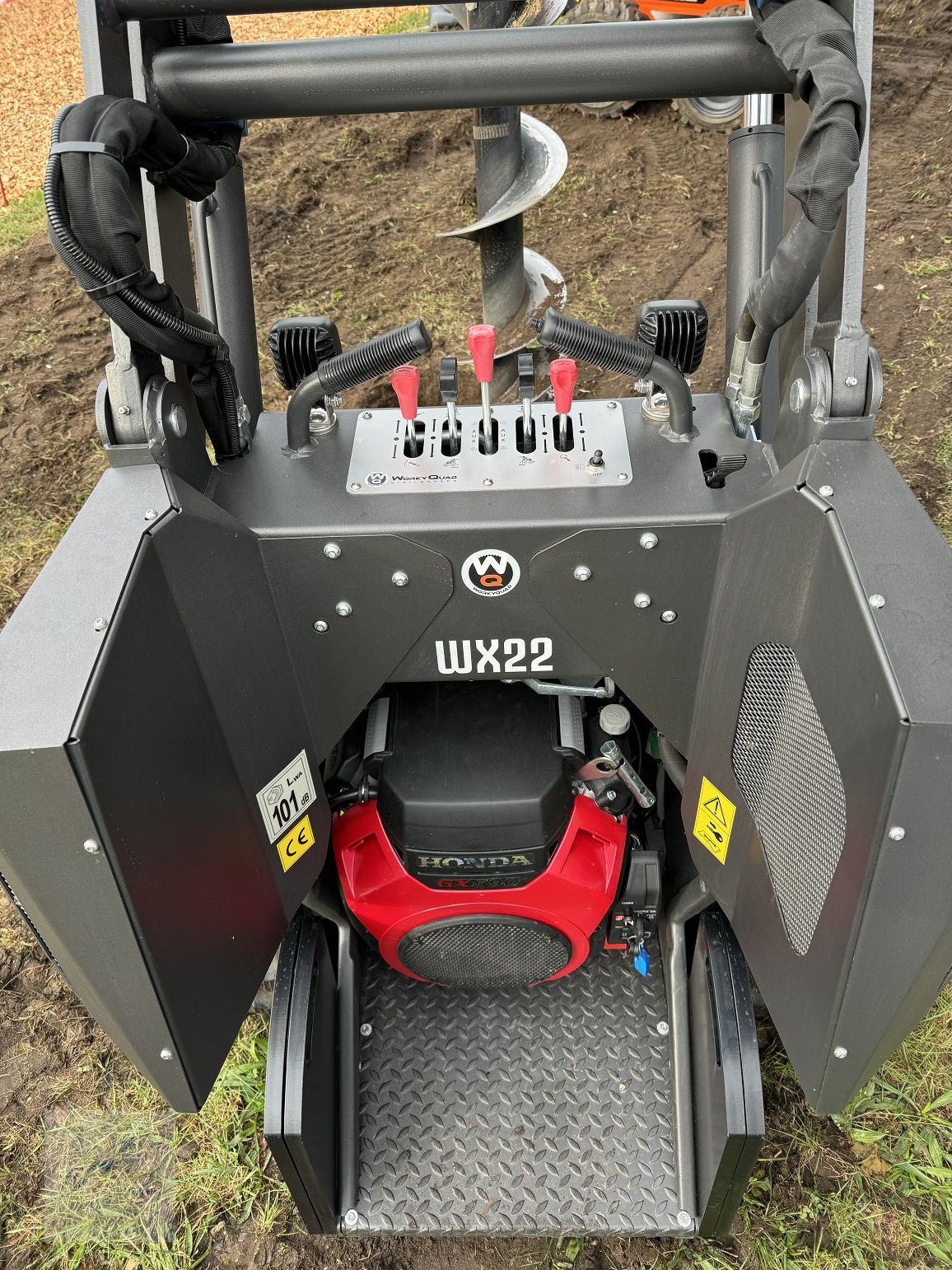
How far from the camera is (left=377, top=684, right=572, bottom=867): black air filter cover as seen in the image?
62.1 inches

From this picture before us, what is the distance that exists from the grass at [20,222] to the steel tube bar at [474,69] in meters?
3.94

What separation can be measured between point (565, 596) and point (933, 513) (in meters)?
2.27

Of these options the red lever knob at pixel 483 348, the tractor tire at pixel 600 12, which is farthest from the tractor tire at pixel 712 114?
the red lever knob at pixel 483 348

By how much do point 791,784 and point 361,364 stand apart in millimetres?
729

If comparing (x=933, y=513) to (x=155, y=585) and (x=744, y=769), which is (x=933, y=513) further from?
(x=155, y=585)

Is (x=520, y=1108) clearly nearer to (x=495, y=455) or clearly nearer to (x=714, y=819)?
(x=714, y=819)

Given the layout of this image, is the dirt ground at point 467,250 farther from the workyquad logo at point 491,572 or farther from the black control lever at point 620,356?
the black control lever at point 620,356

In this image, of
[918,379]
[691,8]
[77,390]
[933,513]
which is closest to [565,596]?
[933,513]

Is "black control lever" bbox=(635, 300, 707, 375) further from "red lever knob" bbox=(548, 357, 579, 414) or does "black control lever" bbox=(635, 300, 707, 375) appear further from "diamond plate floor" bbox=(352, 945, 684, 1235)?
"diamond plate floor" bbox=(352, 945, 684, 1235)

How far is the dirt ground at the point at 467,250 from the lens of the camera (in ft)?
12.4

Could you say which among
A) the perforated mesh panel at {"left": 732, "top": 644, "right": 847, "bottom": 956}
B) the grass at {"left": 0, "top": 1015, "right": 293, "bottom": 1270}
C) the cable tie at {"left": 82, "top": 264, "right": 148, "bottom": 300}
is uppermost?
the cable tie at {"left": 82, "top": 264, "right": 148, "bottom": 300}

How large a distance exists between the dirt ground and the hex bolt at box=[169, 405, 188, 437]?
1.60 meters

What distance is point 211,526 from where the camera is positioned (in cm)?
129

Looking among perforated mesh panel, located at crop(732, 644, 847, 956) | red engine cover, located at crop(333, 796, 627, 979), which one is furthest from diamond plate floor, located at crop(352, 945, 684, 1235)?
perforated mesh panel, located at crop(732, 644, 847, 956)
